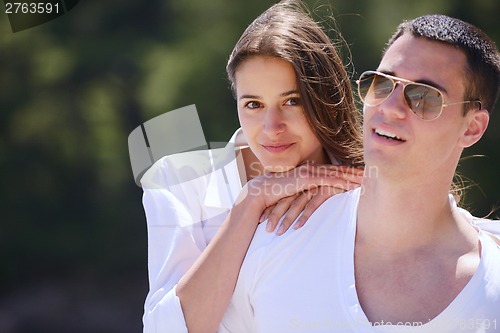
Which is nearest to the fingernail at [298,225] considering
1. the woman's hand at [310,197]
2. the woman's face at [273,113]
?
the woman's hand at [310,197]

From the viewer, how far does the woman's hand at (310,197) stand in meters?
2.19

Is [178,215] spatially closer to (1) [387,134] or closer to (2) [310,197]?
(2) [310,197]

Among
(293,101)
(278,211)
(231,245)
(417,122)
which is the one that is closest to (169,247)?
(231,245)

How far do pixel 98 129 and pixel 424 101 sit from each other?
3.74m

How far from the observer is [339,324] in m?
1.94

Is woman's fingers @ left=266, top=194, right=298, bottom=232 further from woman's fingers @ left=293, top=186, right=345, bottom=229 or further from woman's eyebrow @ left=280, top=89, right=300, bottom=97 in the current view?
woman's eyebrow @ left=280, top=89, right=300, bottom=97

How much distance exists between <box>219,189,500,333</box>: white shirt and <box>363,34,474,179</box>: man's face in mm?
247

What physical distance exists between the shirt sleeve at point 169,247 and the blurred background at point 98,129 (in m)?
2.60

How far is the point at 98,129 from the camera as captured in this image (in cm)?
533

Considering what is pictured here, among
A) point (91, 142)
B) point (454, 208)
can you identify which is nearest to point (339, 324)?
point (454, 208)

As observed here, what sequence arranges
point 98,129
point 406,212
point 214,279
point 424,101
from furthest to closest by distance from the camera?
point 98,129, point 214,279, point 406,212, point 424,101

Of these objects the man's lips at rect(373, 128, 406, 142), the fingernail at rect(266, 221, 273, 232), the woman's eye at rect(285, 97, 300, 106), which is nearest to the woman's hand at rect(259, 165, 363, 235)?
the fingernail at rect(266, 221, 273, 232)

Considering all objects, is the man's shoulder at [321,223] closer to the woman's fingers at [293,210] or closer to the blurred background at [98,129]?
the woman's fingers at [293,210]

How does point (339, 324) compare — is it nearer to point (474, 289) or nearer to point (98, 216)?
point (474, 289)
